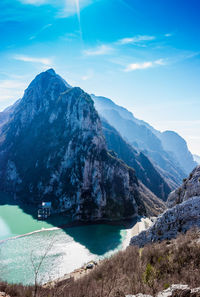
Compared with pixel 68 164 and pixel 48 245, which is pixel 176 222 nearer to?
pixel 48 245

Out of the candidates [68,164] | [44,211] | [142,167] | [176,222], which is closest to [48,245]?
[44,211]

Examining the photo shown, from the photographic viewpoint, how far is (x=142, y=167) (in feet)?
433

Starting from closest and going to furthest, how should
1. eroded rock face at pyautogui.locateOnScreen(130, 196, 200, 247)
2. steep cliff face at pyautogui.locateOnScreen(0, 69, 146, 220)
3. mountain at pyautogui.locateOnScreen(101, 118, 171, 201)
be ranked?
eroded rock face at pyautogui.locateOnScreen(130, 196, 200, 247), steep cliff face at pyautogui.locateOnScreen(0, 69, 146, 220), mountain at pyautogui.locateOnScreen(101, 118, 171, 201)

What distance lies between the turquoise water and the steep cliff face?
11817 millimetres

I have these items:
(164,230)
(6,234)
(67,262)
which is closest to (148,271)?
(164,230)

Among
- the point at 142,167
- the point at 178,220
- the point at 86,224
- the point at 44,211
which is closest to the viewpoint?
the point at 178,220

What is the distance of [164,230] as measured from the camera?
535 inches

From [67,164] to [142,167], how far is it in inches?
2855

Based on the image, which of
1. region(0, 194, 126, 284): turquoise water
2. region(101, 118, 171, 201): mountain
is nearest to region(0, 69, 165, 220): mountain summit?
region(0, 194, 126, 284): turquoise water

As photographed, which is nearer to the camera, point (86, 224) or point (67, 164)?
point (86, 224)

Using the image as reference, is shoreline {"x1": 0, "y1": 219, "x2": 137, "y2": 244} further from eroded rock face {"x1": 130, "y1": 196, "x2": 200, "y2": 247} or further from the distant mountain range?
eroded rock face {"x1": 130, "y1": 196, "x2": 200, "y2": 247}

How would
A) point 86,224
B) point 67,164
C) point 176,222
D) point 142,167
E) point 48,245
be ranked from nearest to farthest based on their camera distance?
point 176,222, point 48,245, point 86,224, point 67,164, point 142,167

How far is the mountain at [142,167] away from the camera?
11782cm

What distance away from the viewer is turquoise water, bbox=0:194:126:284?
3002 cm
